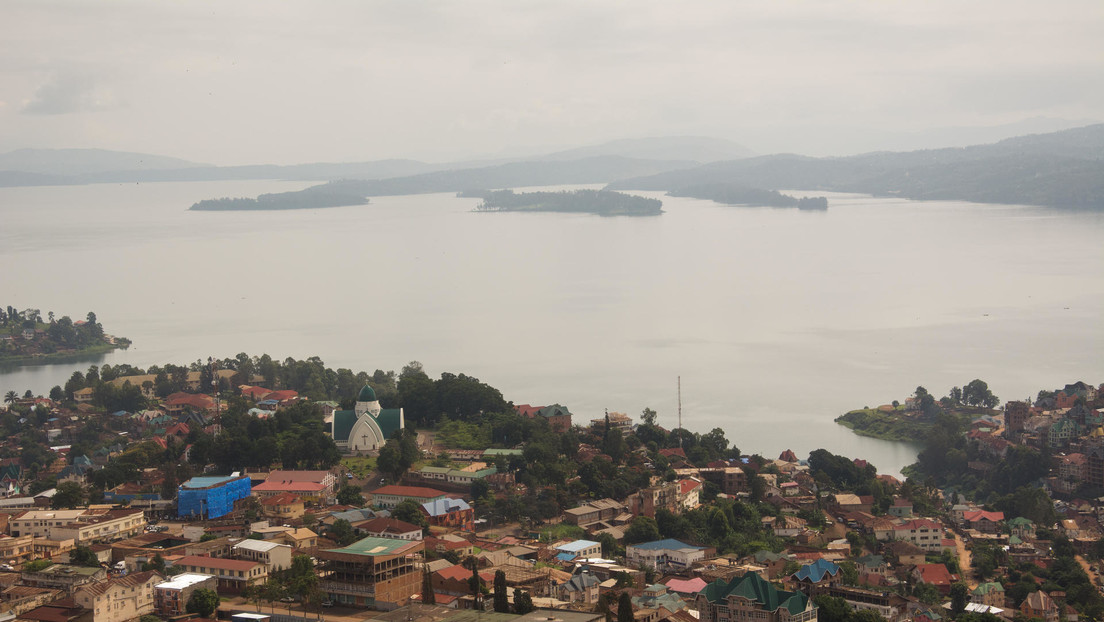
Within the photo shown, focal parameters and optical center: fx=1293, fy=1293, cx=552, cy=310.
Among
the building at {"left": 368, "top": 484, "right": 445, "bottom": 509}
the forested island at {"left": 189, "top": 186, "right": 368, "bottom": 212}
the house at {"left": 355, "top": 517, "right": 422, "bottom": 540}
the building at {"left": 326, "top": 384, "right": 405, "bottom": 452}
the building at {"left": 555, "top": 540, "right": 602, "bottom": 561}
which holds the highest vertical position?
the forested island at {"left": 189, "top": 186, "right": 368, "bottom": 212}

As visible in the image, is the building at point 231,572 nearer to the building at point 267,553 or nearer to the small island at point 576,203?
the building at point 267,553

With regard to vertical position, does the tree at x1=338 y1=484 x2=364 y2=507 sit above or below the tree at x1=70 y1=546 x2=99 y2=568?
below

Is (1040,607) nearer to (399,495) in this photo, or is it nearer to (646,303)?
Answer: (399,495)

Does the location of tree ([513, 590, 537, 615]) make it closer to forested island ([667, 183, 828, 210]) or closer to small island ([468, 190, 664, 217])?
small island ([468, 190, 664, 217])

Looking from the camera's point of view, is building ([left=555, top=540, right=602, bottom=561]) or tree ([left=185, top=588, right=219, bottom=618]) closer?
tree ([left=185, top=588, right=219, bottom=618])

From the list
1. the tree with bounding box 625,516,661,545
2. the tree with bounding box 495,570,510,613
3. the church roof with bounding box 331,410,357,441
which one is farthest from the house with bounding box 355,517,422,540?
the church roof with bounding box 331,410,357,441

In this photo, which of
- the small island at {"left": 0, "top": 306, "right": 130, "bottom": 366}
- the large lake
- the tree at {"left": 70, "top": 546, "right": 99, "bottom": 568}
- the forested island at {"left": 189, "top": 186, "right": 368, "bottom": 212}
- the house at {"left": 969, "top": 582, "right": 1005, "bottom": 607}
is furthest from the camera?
the forested island at {"left": 189, "top": 186, "right": 368, "bottom": 212}

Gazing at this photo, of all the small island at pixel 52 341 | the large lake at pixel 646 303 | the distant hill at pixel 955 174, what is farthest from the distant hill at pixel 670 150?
the small island at pixel 52 341
